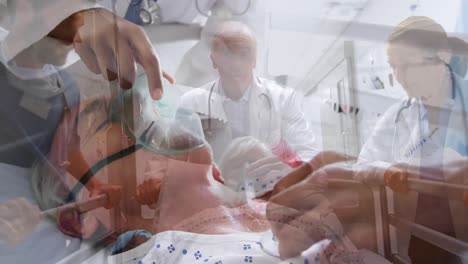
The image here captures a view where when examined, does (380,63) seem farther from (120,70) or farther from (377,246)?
(120,70)

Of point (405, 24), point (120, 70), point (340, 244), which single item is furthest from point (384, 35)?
point (120, 70)

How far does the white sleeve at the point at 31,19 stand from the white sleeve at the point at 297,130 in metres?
0.40

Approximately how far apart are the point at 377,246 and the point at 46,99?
2.12 ft

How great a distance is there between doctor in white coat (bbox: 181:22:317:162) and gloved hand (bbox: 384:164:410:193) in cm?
14

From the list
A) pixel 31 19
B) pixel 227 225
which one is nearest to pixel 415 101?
pixel 227 225

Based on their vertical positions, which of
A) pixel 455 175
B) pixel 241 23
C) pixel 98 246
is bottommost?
pixel 98 246

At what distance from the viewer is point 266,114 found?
676 millimetres

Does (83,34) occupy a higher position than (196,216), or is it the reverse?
(83,34)

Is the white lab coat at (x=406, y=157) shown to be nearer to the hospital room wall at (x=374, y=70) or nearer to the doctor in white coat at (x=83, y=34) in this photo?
the hospital room wall at (x=374, y=70)

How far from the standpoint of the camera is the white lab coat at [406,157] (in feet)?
1.76

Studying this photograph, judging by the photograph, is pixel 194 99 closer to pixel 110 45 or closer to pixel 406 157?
pixel 110 45

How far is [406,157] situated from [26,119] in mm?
667

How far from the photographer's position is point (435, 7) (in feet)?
2.05

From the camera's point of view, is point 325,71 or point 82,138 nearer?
point 82,138
